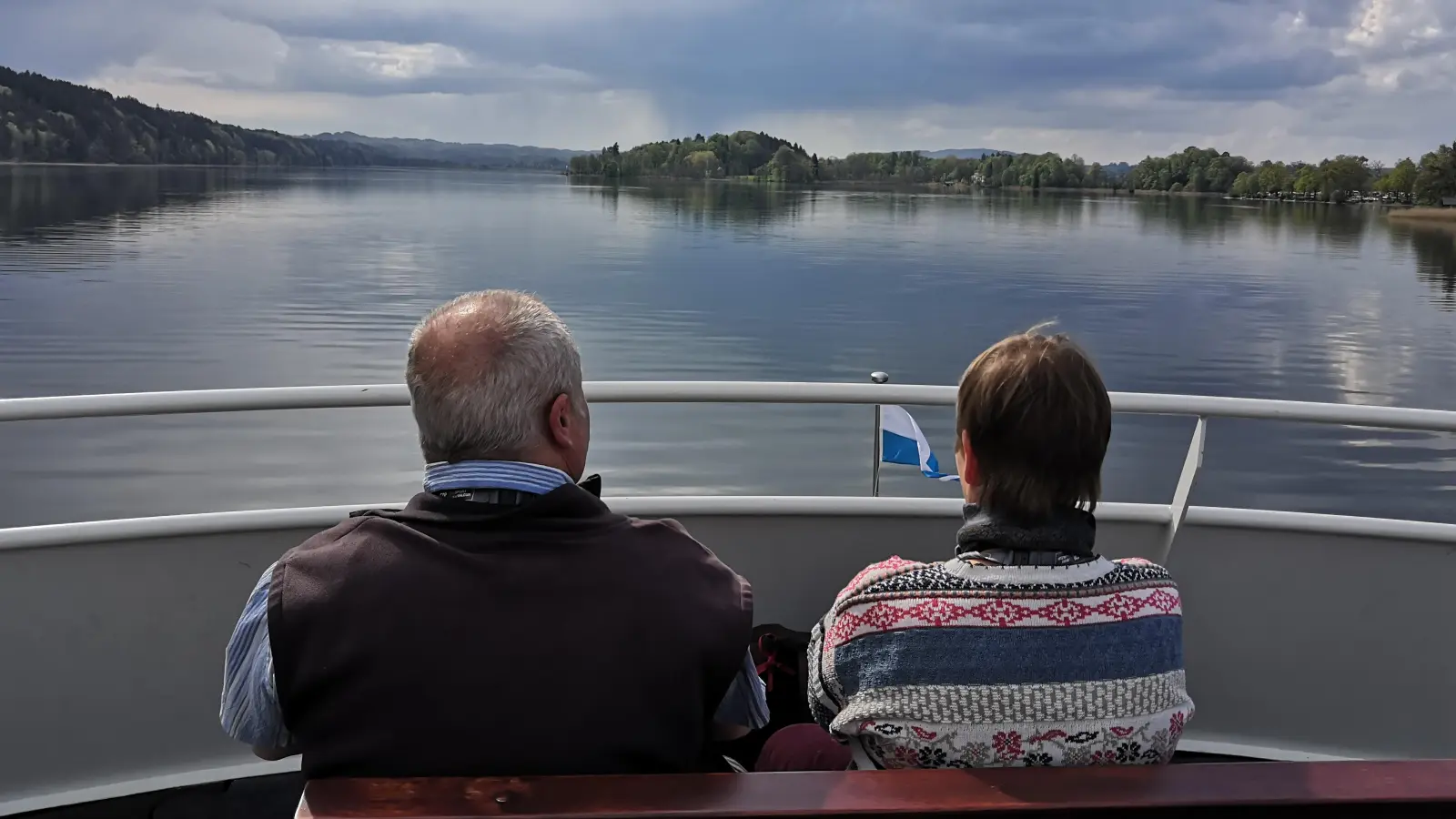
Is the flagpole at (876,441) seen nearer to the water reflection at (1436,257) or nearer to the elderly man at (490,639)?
the elderly man at (490,639)

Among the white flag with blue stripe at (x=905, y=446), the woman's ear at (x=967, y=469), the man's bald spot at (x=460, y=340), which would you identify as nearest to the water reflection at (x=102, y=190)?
the white flag with blue stripe at (x=905, y=446)

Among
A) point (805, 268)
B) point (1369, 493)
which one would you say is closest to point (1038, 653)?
point (1369, 493)

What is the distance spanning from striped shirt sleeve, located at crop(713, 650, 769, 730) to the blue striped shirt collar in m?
0.27

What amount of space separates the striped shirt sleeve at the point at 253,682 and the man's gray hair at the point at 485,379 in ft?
0.72

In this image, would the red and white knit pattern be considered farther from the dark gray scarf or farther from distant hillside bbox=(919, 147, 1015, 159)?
distant hillside bbox=(919, 147, 1015, 159)

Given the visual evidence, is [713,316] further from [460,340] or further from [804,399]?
[460,340]

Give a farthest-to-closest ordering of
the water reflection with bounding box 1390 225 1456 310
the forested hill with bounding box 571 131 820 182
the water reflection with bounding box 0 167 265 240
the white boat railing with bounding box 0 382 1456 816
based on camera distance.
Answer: the forested hill with bounding box 571 131 820 182 < the water reflection with bounding box 0 167 265 240 < the water reflection with bounding box 1390 225 1456 310 < the white boat railing with bounding box 0 382 1456 816

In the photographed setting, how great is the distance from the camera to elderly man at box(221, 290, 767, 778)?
107 cm

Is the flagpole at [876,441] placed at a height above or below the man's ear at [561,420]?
below

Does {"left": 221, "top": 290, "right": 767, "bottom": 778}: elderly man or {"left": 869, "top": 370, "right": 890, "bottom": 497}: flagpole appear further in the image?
{"left": 869, "top": 370, "right": 890, "bottom": 497}: flagpole

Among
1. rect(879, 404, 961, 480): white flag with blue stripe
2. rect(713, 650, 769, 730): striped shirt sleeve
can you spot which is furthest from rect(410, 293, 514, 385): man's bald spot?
rect(879, 404, 961, 480): white flag with blue stripe

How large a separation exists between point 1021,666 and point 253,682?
743 millimetres

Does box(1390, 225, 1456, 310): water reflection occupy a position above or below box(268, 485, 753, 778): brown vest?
above

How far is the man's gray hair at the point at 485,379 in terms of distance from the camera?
1198mm
